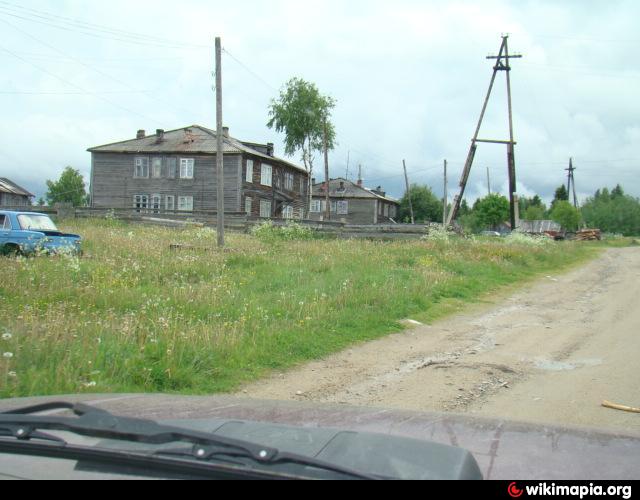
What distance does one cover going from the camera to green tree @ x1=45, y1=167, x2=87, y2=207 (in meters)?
86.1

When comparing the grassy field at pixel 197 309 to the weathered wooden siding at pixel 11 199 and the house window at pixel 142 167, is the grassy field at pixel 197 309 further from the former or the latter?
the weathered wooden siding at pixel 11 199

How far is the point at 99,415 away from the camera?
93.3 inches

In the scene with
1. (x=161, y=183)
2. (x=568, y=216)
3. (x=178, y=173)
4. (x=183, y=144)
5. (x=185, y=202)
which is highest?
(x=183, y=144)

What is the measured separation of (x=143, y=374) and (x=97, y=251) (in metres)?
11.4

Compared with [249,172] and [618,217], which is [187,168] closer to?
[249,172]

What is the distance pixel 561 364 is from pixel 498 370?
1.02m

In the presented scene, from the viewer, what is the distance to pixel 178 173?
45594 millimetres

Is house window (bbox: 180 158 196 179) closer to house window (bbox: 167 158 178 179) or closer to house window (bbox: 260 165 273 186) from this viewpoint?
house window (bbox: 167 158 178 179)

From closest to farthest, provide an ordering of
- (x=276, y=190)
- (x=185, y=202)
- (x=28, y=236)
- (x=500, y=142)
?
1. (x=28, y=236)
2. (x=500, y=142)
3. (x=185, y=202)
4. (x=276, y=190)

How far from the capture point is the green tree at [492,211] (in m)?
93.2

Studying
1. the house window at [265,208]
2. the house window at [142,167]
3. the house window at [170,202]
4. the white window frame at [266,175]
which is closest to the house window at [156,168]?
the house window at [142,167]

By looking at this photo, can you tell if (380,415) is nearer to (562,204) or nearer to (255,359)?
(255,359)
